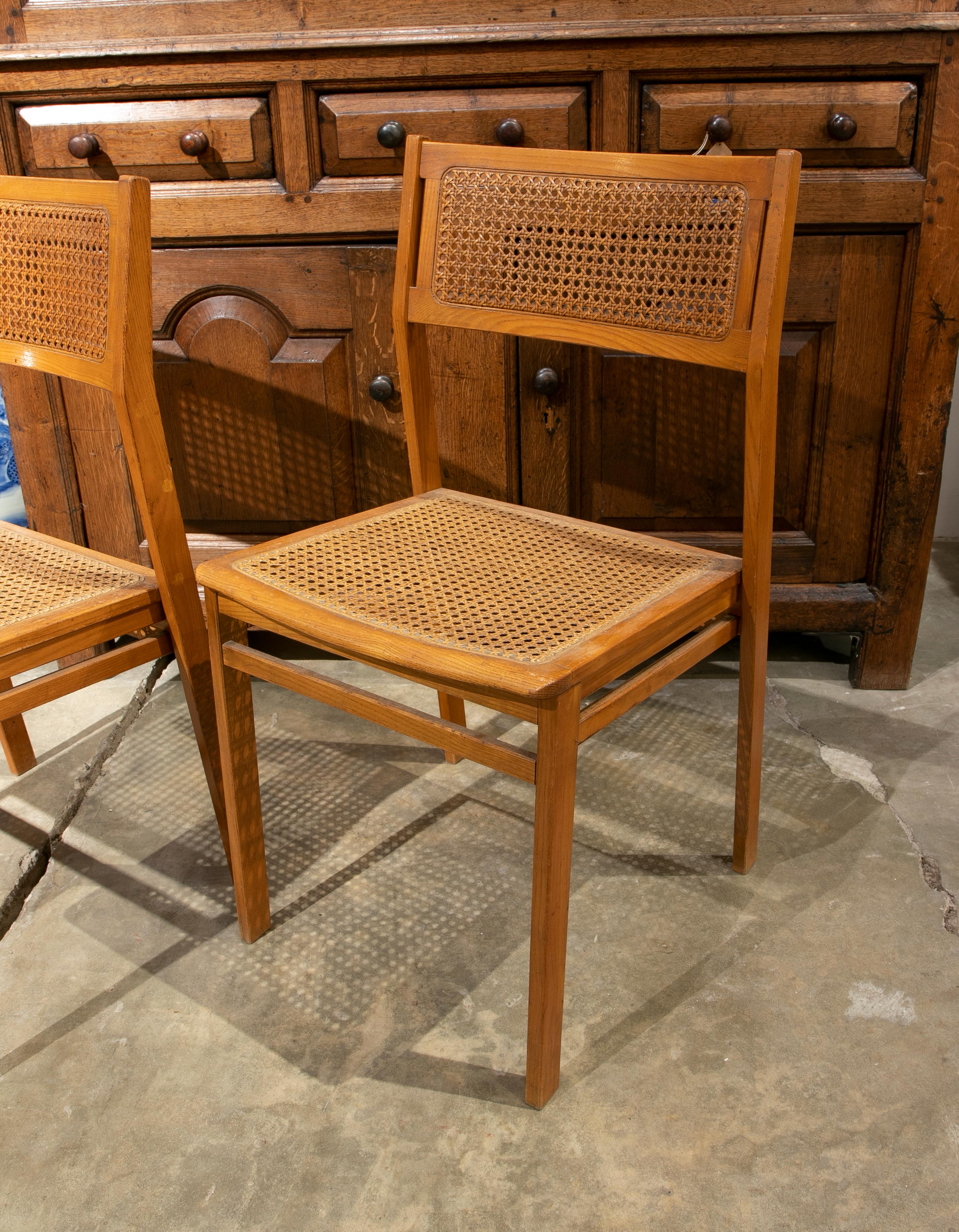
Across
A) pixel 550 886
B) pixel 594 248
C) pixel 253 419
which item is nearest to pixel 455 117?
pixel 594 248

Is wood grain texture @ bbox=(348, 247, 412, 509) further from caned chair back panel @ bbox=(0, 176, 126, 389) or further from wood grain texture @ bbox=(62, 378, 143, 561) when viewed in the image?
caned chair back panel @ bbox=(0, 176, 126, 389)

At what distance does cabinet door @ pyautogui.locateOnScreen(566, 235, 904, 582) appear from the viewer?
5.47ft

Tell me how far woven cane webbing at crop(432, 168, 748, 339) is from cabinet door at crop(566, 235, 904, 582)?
0.42 m

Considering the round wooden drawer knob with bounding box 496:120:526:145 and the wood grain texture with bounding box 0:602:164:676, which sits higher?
the round wooden drawer knob with bounding box 496:120:526:145

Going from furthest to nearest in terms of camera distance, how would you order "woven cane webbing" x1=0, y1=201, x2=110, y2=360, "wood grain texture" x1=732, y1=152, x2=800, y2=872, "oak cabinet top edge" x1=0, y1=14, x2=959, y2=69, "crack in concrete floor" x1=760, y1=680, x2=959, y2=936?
"oak cabinet top edge" x1=0, y1=14, x2=959, y2=69 < "crack in concrete floor" x1=760, y1=680, x2=959, y2=936 < "woven cane webbing" x1=0, y1=201, x2=110, y2=360 < "wood grain texture" x1=732, y1=152, x2=800, y2=872

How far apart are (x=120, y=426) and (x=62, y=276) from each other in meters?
0.18

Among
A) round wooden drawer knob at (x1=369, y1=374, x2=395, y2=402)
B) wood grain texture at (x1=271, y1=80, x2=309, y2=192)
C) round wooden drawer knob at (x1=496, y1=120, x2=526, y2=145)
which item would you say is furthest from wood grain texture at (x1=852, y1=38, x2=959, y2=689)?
wood grain texture at (x1=271, y1=80, x2=309, y2=192)

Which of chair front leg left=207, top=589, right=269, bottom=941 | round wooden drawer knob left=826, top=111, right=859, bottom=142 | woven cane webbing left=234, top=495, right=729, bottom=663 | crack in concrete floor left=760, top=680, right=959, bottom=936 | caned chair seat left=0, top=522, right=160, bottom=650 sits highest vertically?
round wooden drawer knob left=826, top=111, right=859, bottom=142

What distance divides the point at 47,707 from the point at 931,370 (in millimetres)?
1575

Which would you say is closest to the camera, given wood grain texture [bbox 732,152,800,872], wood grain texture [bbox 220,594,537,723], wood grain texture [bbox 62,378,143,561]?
wood grain texture [bbox 220,594,537,723]

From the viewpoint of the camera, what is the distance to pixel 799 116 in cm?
156

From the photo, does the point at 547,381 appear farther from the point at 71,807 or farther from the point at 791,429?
the point at 71,807

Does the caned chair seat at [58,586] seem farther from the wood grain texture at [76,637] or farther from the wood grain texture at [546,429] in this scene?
the wood grain texture at [546,429]

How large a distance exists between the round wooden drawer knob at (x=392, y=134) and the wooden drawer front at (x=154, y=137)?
0.18 m
